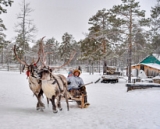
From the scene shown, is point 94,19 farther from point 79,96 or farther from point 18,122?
point 18,122

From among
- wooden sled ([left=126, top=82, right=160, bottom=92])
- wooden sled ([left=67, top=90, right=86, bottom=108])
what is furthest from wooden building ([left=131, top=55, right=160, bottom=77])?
wooden sled ([left=67, top=90, right=86, bottom=108])

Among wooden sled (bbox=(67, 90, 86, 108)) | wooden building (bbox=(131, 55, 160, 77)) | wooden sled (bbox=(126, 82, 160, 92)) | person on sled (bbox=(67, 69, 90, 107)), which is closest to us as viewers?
wooden sled (bbox=(67, 90, 86, 108))

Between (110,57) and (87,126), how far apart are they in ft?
55.5

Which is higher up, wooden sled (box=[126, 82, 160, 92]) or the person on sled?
the person on sled

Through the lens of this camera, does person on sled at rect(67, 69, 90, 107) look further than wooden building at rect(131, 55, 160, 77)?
No

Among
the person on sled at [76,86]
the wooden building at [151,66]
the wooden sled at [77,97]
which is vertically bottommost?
the wooden sled at [77,97]

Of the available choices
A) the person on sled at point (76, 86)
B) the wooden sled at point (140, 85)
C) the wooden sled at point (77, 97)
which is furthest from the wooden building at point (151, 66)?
the wooden sled at point (77, 97)

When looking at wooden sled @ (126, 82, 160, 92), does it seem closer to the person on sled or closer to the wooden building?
the person on sled

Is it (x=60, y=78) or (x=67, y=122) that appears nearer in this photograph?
(x=67, y=122)

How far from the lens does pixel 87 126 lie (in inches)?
223

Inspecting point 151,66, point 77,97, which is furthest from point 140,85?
point 151,66

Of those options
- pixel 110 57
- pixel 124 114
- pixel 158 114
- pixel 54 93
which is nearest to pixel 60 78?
pixel 54 93

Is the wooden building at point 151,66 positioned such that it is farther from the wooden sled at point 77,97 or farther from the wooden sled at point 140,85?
the wooden sled at point 77,97

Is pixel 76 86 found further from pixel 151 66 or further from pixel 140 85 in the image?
pixel 151 66
